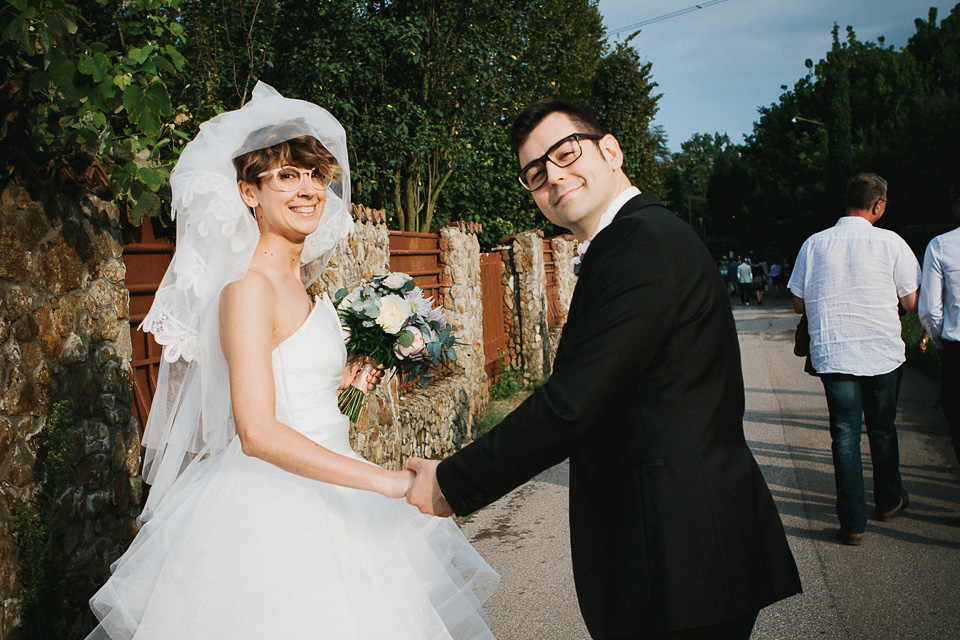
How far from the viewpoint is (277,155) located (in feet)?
8.50

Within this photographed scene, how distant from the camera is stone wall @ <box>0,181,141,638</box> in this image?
10.7 ft

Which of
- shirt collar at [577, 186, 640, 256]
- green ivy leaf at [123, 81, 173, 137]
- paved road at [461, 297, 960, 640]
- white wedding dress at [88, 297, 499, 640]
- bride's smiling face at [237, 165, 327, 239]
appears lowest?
paved road at [461, 297, 960, 640]

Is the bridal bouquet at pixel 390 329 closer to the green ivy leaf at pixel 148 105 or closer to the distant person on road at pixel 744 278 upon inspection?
the green ivy leaf at pixel 148 105

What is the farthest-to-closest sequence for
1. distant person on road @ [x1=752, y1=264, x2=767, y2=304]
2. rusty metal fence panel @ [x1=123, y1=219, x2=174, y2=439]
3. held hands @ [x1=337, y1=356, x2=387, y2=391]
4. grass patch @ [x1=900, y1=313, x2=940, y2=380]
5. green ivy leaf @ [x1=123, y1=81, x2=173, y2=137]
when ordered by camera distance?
distant person on road @ [x1=752, y1=264, x2=767, y2=304] < grass patch @ [x1=900, y1=313, x2=940, y2=380] < rusty metal fence panel @ [x1=123, y1=219, x2=174, y2=439] < green ivy leaf @ [x1=123, y1=81, x2=173, y2=137] < held hands @ [x1=337, y1=356, x2=387, y2=391]

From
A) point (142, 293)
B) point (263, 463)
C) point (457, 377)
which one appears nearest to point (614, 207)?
point (263, 463)

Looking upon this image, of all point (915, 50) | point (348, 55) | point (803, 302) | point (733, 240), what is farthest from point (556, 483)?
point (733, 240)

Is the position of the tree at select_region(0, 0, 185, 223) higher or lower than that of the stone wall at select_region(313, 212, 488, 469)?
higher

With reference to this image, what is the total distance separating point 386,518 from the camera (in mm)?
2523

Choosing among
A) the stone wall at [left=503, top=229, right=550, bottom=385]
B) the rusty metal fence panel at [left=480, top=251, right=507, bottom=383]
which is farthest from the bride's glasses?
the stone wall at [left=503, top=229, right=550, bottom=385]

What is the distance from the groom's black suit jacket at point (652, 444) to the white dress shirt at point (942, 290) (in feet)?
12.2

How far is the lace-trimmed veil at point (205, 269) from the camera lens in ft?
8.46

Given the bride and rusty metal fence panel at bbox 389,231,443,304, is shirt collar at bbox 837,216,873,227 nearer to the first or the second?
the bride

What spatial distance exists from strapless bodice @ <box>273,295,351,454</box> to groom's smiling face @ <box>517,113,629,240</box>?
912 mm

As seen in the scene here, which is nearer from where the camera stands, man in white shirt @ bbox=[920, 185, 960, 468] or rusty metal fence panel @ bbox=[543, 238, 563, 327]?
man in white shirt @ bbox=[920, 185, 960, 468]
